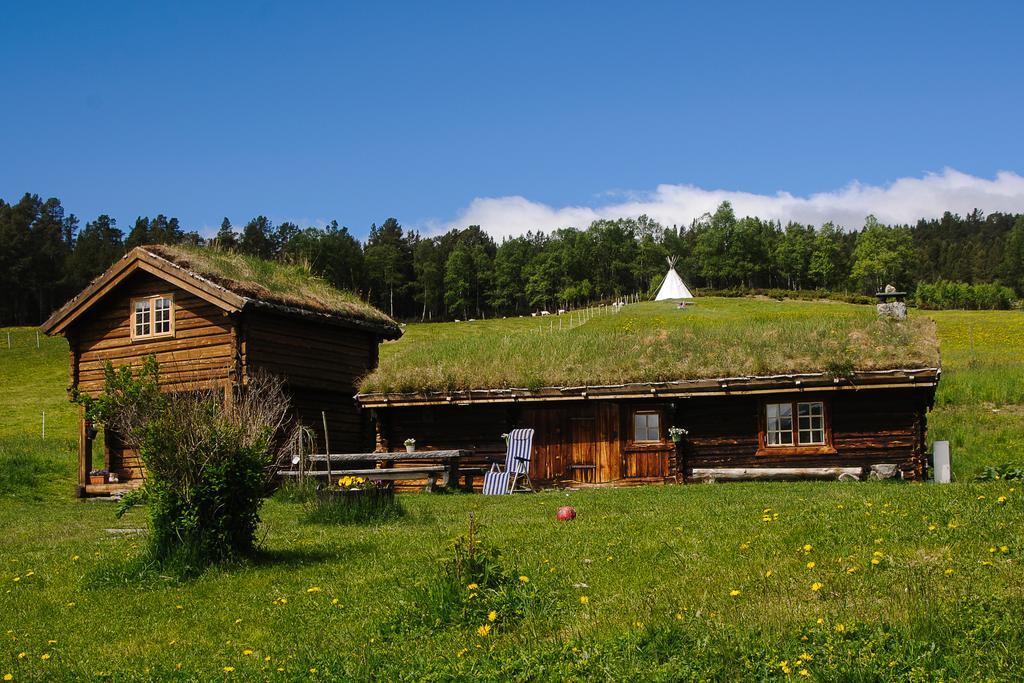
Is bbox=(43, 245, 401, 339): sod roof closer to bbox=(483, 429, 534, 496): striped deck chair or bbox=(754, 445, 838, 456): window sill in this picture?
bbox=(483, 429, 534, 496): striped deck chair

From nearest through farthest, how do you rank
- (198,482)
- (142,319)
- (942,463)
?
(198,482)
(942,463)
(142,319)

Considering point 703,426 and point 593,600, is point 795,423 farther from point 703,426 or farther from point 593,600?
point 593,600

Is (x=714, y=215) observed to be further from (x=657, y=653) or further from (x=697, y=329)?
(x=657, y=653)

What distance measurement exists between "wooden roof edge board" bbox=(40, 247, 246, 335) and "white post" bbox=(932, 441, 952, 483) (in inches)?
607

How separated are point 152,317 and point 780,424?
15830 millimetres

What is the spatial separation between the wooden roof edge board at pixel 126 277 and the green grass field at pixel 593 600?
358 inches

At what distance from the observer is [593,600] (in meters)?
7.99

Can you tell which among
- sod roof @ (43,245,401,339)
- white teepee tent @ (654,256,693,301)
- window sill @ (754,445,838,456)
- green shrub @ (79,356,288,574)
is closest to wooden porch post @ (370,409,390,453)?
sod roof @ (43,245,401,339)

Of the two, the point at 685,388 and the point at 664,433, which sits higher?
the point at 685,388

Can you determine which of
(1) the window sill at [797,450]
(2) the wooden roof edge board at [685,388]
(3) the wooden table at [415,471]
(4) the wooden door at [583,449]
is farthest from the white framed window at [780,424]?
(3) the wooden table at [415,471]

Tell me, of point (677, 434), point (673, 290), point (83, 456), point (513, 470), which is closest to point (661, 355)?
point (677, 434)

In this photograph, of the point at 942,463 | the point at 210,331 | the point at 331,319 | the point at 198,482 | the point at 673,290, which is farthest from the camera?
the point at 673,290

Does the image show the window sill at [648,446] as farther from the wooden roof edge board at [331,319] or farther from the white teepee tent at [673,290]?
the white teepee tent at [673,290]

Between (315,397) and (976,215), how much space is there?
166 metres
